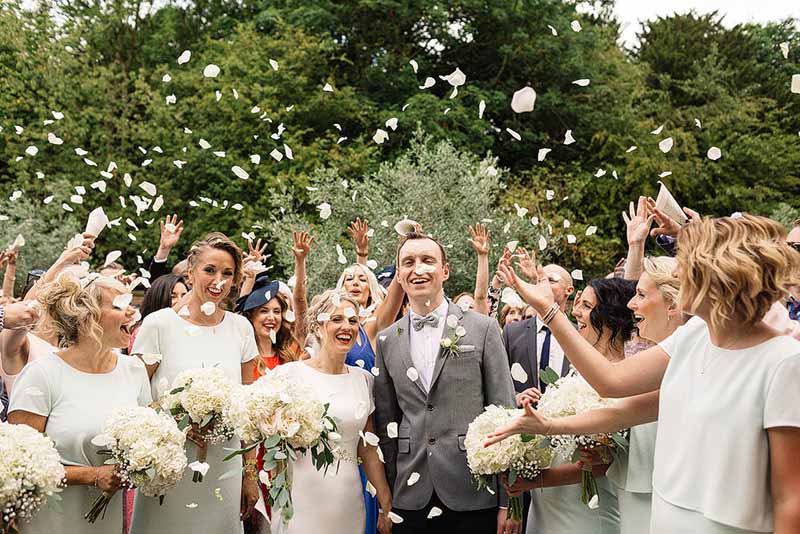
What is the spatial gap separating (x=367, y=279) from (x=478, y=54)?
2291 centimetres

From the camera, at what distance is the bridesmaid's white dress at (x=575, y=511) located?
5027mm

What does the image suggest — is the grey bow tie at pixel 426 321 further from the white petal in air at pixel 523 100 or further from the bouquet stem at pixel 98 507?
the bouquet stem at pixel 98 507

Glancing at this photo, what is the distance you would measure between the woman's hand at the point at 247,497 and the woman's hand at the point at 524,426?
2.81 metres

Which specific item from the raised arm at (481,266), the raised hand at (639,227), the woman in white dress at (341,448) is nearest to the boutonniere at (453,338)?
the woman in white dress at (341,448)

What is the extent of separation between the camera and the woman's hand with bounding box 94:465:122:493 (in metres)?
4.83

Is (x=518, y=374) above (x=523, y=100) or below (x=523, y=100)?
below

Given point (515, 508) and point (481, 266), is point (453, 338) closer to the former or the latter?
point (515, 508)

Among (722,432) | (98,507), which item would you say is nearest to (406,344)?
(98,507)

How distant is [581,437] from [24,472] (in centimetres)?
287

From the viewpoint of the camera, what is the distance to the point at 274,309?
24.2ft

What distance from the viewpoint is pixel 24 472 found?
437 cm

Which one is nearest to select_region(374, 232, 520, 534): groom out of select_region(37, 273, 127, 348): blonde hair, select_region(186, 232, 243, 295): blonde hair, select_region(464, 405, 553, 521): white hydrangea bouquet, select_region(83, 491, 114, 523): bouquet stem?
select_region(464, 405, 553, 521): white hydrangea bouquet

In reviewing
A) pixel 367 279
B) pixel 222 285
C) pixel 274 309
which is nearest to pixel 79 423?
pixel 222 285

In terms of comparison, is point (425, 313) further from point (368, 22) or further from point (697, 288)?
point (368, 22)
